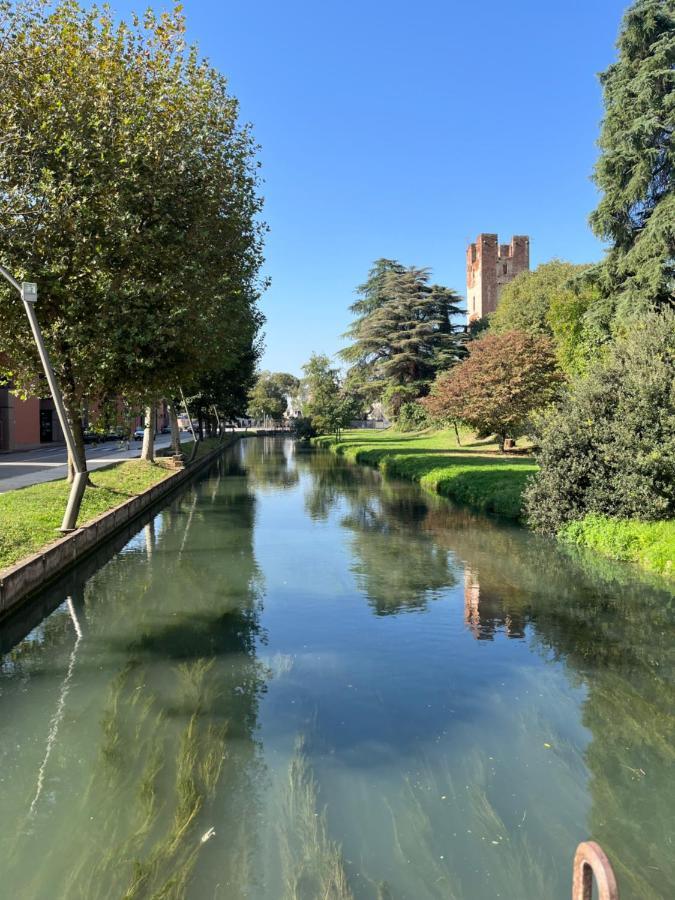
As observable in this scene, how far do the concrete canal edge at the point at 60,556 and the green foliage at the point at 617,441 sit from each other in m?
10.1

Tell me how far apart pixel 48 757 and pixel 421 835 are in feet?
11.0

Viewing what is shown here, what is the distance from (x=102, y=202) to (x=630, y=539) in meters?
12.6

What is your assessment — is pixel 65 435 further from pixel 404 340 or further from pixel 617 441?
pixel 404 340

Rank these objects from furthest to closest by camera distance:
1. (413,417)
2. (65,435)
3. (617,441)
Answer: (413,417)
(617,441)
(65,435)

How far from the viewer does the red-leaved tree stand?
29.6m

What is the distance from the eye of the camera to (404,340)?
5241 centimetres

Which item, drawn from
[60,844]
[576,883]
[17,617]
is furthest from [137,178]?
[576,883]

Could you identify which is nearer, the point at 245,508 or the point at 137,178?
the point at 137,178

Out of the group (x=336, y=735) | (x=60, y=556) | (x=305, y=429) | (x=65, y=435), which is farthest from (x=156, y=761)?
(x=305, y=429)

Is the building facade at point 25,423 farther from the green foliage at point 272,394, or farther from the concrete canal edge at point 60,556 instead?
the green foliage at point 272,394

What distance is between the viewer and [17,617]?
30.6 ft

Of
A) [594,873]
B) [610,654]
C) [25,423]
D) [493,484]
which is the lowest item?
[610,654]

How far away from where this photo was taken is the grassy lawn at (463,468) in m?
20.1

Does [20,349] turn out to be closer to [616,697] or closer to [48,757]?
[48,757]
